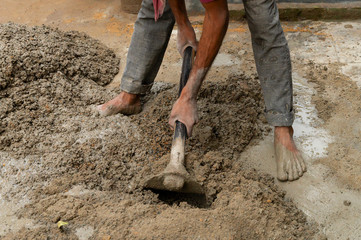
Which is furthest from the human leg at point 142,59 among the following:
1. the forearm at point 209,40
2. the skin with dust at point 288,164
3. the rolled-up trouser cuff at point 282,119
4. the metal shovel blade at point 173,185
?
the skin with dust at point 288,164

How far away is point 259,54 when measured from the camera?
239cm

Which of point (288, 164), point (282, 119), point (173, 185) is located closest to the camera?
point (173, 185)

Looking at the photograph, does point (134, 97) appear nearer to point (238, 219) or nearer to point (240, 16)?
point (238, 219)

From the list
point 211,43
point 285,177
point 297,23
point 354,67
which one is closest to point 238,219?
point 285,177

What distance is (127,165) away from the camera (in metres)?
2.27

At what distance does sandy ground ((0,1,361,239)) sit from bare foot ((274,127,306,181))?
0.05 meters

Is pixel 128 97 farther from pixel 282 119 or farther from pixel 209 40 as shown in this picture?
pixel 282 119

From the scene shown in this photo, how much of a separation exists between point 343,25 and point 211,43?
239 cm

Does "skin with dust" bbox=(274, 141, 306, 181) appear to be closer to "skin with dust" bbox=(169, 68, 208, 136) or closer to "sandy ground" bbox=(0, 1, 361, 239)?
"sandy ground" bbox=(0, 1, 361, 239)

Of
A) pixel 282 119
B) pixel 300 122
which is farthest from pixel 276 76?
pixel 300 122

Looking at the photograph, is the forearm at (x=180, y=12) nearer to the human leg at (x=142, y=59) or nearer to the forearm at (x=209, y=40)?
the human leg at (x=142, y=59)

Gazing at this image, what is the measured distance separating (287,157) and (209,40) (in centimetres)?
85

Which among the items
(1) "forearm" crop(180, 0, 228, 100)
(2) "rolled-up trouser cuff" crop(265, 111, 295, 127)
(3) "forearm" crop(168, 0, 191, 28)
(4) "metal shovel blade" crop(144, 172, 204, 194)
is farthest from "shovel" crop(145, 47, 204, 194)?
(3) "forearm" crop(168, 0, 191, 28)

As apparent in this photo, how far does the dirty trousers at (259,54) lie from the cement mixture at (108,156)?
0.21 metres
